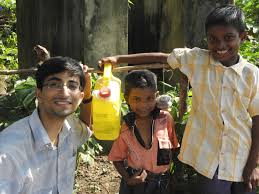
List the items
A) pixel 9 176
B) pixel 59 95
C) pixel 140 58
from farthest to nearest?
pixel 140 58 < pixel 59 95 < pixel 9 176

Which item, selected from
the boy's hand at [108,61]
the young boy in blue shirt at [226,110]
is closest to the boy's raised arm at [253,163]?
the young boy in blue shirt at [226,110]

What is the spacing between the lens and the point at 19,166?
7.70 feet

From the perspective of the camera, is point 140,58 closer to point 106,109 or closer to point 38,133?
point 106,109

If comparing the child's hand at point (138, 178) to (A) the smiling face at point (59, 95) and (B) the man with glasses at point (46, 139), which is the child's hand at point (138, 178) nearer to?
(B) the man with glasses at point (46, 139)

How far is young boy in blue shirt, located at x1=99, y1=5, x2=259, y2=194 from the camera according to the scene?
265 centimetres

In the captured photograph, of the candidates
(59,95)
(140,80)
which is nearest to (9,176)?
(59,95)

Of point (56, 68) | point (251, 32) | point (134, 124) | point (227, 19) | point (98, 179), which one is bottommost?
point (98, 179)

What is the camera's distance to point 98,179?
14.5 feet

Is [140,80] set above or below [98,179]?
above

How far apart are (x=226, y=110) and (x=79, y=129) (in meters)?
0.89

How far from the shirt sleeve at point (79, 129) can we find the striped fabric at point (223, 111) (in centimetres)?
69

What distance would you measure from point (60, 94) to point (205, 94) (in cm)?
86

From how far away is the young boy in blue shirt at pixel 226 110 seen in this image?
2.65m

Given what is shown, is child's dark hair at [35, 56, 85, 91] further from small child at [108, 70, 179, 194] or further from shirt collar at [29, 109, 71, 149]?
small child at [108, 70, 179, 194]
